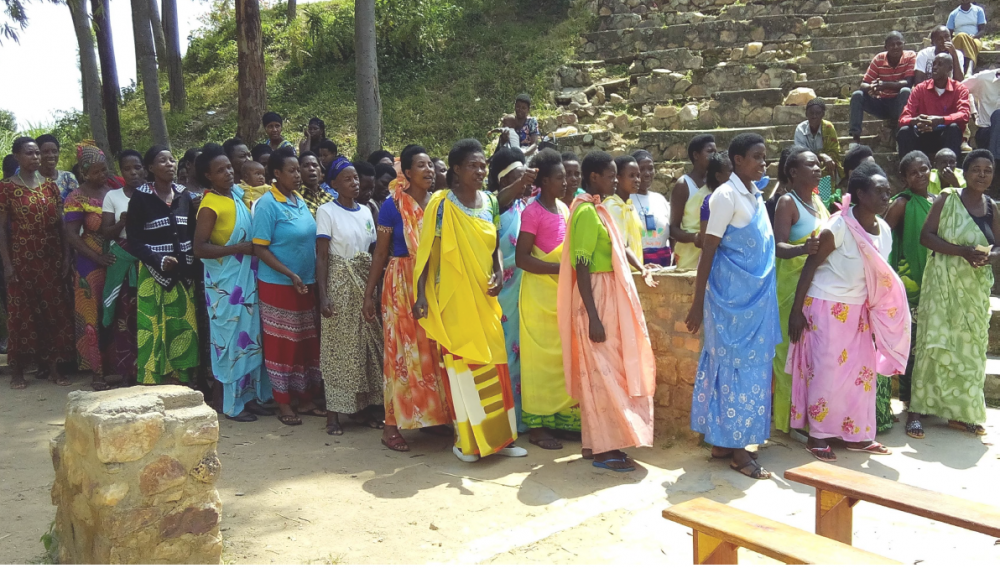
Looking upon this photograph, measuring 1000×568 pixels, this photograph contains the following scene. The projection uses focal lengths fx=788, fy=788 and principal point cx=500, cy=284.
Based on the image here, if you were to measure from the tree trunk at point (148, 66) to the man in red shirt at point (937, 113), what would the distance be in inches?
321

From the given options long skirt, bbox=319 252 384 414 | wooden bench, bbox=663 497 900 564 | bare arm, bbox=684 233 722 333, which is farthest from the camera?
long skirt, bbox=319 252 384 414

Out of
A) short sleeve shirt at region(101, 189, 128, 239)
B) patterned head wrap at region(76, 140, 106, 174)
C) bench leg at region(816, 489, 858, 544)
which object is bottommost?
bench leg at region(816, 489, 858, 544)

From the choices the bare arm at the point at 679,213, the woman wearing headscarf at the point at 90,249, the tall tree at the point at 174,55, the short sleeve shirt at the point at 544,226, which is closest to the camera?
the short sleeve shirt at the point at 544,226

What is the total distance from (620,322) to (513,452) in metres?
1.05

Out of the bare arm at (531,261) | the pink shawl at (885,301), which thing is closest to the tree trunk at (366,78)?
the bare arm at (531,261)

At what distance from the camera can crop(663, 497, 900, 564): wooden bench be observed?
7.75ft

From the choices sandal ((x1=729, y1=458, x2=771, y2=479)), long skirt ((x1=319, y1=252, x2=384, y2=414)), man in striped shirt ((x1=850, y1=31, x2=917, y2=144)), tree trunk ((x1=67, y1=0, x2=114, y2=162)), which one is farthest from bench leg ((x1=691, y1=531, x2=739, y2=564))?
tree trunk ((x1=67, y1=0, x2=114, y2=162))

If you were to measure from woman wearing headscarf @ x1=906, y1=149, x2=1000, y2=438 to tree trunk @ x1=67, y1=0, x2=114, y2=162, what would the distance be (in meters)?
9.11

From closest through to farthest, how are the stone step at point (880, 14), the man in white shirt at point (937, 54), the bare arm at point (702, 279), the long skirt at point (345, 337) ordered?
the bare arm at point (702, 279), the long skirt at point (345, 337), the man in white shirt at point (937, 54), the stone step at point (880, 14)

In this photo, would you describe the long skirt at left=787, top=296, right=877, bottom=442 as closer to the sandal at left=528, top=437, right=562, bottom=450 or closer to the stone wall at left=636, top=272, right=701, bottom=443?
the stone wall at left=636, top=272, right=701, bottom=443

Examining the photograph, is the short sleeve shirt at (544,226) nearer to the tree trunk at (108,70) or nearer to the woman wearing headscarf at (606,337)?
the woman wearing headscarf at (606,337)

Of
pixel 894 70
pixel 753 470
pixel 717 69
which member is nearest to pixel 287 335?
pixel 753 470

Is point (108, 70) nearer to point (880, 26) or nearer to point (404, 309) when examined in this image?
point (404, 309)

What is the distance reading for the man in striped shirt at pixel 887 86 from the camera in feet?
29.0
